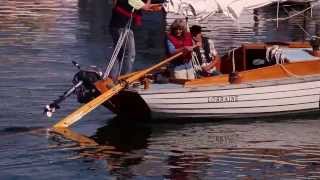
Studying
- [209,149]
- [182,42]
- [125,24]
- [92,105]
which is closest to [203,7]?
[182,42]

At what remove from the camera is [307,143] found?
14.0 metres

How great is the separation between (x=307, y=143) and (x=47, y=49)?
45.3ft

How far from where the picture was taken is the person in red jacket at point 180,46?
15875 millimetres

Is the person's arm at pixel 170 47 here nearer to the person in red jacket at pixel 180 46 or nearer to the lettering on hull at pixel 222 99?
the person in red jacket at pixel 180 46

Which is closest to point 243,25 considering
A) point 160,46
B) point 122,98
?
point 160,46

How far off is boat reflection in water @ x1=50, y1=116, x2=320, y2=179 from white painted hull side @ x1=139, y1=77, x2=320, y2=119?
0.22m

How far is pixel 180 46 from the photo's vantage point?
15898mm

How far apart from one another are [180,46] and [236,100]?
143cm

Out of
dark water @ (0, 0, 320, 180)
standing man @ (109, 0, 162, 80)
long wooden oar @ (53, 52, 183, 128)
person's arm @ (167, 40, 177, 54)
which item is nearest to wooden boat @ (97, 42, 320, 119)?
long wooden oar @ (53, 52, 183, 128)

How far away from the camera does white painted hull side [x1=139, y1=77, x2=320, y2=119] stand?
14930 mm

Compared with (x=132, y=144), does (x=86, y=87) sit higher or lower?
higher

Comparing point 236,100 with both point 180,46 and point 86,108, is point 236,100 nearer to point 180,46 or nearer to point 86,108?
point 180,46

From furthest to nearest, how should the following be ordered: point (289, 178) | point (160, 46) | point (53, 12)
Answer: point (53, 12), point (160, 46), point (289, 178)

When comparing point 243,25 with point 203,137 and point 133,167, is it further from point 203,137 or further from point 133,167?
point 133,167
